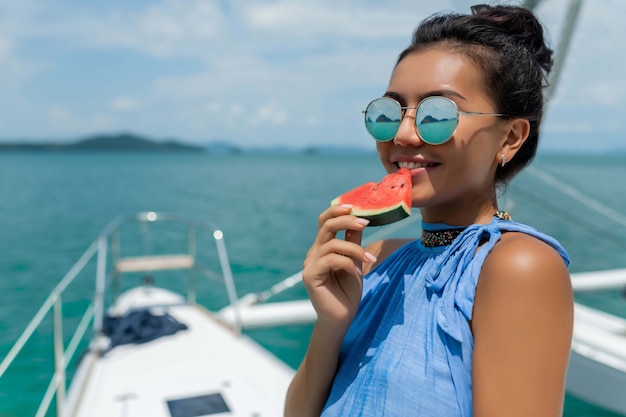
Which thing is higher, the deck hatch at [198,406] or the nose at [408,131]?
the nose at [408,131]

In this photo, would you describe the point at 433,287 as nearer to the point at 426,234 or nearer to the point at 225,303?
the point at 426,234

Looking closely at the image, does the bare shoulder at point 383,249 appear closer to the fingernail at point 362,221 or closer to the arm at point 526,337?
the fingernail at point 362,221

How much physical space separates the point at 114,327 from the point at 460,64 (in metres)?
4.86

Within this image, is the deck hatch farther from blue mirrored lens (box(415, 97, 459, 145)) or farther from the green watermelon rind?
blue mirrored lens (box(415, 97, 459, 145))

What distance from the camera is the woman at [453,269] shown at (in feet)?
3.23

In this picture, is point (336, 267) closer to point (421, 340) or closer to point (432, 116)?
point (421, 340)

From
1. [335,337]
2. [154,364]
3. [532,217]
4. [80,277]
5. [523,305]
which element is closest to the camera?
[523,305]

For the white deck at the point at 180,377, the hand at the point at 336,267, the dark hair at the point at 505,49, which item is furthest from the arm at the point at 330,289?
the white deck at the point at 180,377

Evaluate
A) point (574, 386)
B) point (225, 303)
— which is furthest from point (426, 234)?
point (225, 303)

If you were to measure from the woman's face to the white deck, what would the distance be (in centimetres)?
282

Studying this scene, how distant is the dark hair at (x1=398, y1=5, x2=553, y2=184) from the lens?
1.21 meters

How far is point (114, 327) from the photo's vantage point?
5.28m

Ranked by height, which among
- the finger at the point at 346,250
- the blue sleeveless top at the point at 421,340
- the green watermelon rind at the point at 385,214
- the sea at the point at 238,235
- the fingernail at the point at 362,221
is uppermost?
the green watermelon rind at the point at 385,214

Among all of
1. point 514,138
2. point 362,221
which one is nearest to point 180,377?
point 362,221
